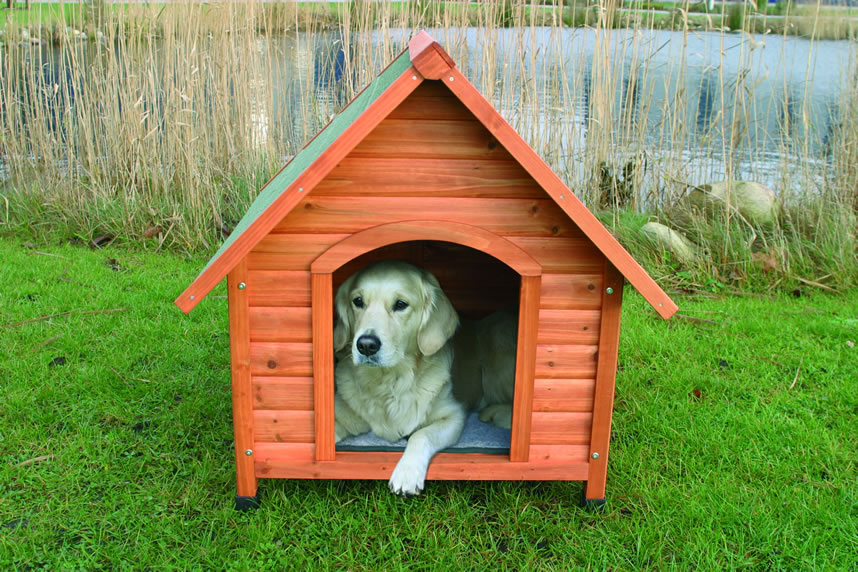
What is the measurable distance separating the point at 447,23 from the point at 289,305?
152 inches

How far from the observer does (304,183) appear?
7.26 feet

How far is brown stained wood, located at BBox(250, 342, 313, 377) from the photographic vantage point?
2.51 m

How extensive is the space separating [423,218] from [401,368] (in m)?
0.76

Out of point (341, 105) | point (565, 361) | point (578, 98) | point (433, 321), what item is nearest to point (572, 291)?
point (565, 361)

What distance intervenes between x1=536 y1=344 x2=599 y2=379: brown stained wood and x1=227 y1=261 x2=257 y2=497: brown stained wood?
42.2 inches

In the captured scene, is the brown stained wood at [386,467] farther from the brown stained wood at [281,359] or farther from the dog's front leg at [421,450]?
the brown stained wood at [281,359]

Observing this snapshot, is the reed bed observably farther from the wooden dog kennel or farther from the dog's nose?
the dog's nose

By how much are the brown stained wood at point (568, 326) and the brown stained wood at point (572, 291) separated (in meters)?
0.02

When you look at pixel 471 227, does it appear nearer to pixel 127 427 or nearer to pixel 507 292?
pixel 507 292

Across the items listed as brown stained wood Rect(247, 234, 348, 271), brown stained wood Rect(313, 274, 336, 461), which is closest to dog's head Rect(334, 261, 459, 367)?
brown stained wood Rect(313, 274, 336, 461)

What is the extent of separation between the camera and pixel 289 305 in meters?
2.48

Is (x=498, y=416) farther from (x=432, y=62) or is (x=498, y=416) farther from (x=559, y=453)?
(x=432, y=62)

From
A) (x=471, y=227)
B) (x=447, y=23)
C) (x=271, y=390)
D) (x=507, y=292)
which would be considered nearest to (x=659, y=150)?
(x=447, y=23)

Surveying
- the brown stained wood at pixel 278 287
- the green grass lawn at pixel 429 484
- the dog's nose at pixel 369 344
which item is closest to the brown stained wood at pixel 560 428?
the green grass lawn at pixel 429 484
